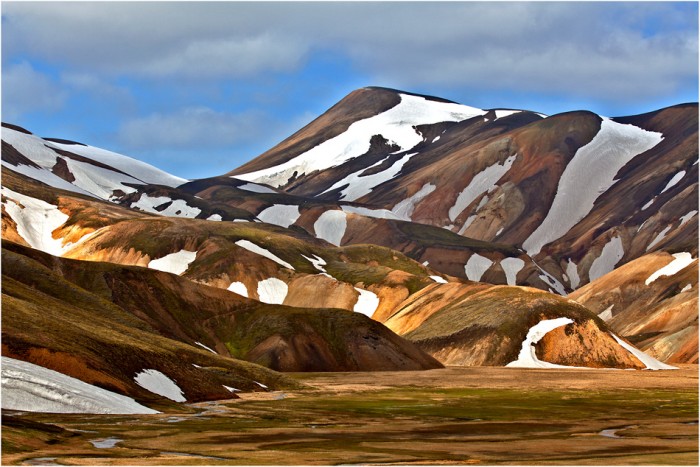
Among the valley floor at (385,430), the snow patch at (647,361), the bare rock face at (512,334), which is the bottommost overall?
the valley floor at (385,430)

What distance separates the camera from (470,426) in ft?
228

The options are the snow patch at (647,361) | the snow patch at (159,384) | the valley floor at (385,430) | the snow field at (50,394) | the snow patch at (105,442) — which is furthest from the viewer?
the snow patch at (647,361)

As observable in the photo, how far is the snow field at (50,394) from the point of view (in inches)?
2482

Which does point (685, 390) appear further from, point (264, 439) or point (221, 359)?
point (264, 439)

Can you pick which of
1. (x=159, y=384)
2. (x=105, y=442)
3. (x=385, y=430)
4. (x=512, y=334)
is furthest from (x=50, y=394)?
(x=512, y=334)

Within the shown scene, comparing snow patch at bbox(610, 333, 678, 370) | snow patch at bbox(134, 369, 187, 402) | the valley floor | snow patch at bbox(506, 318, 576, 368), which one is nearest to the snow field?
the valley floor

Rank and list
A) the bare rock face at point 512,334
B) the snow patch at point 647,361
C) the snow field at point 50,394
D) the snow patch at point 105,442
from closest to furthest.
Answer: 1. the snow patch at point 105,442
2. the snow field at point 50,394
3. the snow patch at point 647,361
4. the bare rock face at point 512,334

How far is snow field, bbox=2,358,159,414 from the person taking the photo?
63031mm

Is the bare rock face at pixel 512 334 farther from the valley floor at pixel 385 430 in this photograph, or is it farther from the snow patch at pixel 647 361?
the valley floor at pixel 385 430

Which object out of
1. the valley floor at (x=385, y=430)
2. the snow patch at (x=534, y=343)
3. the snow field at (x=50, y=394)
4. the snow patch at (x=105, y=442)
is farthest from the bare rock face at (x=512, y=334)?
the snow patch at (x=105, y=442)

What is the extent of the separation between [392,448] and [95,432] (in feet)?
49.3

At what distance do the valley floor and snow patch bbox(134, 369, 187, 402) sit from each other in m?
3.18

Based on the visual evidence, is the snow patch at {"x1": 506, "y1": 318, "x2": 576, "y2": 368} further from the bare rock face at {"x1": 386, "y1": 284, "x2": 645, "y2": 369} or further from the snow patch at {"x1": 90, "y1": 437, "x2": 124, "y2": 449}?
the snow patch at {"x1": 90, "y1": 437, "x2": 124, "y2": 449}

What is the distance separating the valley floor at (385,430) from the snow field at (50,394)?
1856 millimetres
